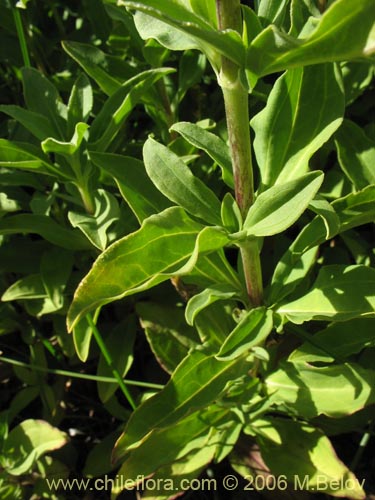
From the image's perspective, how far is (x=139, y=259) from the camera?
1.11 m

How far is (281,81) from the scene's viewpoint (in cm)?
125

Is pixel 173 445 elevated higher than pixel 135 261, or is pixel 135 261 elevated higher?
pixel 135 261

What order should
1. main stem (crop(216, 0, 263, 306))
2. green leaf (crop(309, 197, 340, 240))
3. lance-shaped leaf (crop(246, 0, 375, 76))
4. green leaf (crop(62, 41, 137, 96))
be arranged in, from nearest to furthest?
lance-shaped leaf (crop(246, 0, 375, 76)), main stem (crop(216, 0, 263, 306)), green leaf (crop(309, 197, 340, 240)), green leaf (crop(62, 41, 137, 96))

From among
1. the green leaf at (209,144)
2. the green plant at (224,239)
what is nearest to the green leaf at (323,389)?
the green plant at (224,239)

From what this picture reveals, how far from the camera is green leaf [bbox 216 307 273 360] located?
1265 millimetres

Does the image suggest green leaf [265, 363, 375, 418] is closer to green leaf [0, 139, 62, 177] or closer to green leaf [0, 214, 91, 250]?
green leaf [0, 214, 91, 250]

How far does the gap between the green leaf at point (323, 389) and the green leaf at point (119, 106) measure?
2.39 ft

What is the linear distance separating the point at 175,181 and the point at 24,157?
45cm

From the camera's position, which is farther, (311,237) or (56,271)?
(56,271)

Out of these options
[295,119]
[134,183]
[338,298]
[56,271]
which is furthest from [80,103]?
[338,298]

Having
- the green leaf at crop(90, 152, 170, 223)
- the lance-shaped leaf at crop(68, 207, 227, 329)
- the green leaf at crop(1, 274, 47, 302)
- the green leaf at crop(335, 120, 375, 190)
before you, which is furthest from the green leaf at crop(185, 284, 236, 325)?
the green leaf at crop(1, 274, 47, 302)

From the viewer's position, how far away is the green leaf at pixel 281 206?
3.31 ft

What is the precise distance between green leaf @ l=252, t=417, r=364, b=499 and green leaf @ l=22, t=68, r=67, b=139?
96cm

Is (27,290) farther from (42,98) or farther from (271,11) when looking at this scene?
(271,11)
